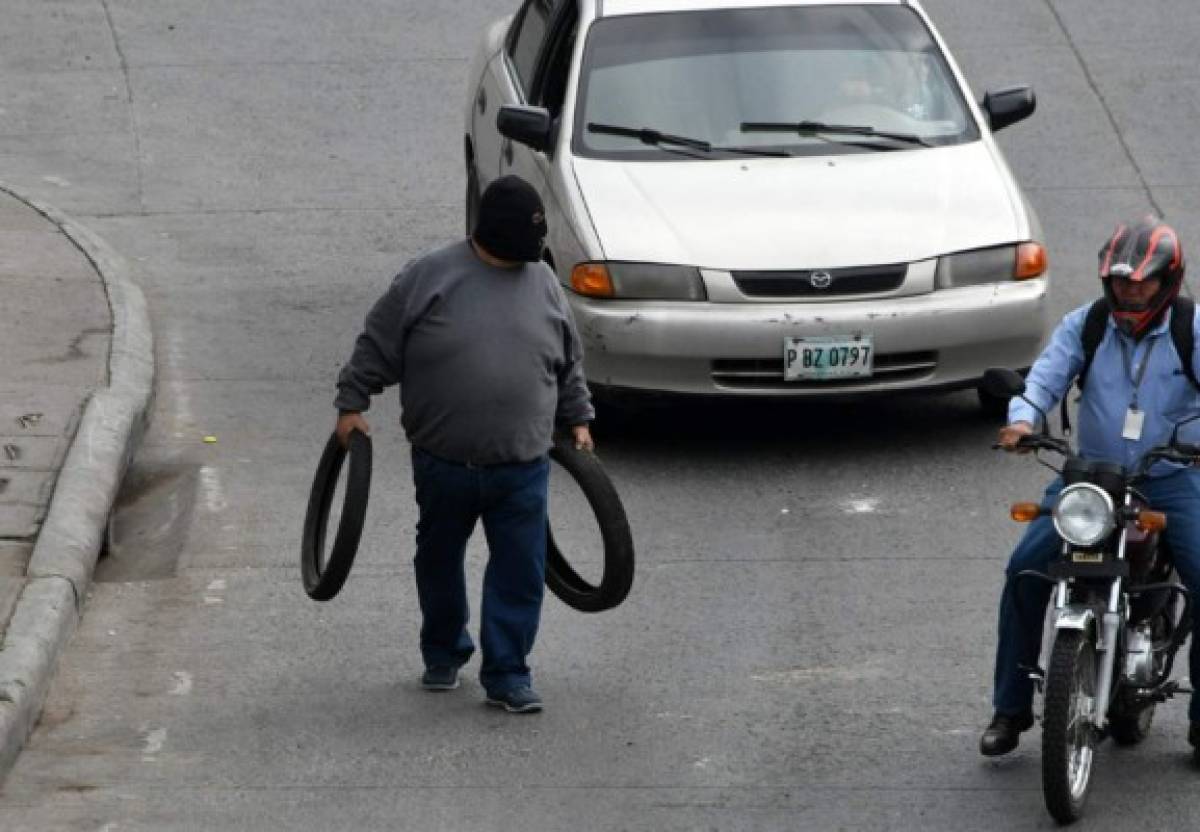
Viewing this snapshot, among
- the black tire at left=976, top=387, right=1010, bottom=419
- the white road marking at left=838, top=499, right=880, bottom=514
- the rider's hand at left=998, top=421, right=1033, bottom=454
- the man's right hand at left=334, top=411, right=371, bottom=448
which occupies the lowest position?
the black tire at left=976, top=387, right=1010, bottom=419

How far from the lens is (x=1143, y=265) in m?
7.50

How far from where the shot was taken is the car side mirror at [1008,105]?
1212 centimetres

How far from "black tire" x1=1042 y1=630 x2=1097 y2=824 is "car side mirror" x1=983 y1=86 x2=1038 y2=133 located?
5.03 m

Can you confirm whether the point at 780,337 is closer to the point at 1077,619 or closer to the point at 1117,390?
the point at 1117,390

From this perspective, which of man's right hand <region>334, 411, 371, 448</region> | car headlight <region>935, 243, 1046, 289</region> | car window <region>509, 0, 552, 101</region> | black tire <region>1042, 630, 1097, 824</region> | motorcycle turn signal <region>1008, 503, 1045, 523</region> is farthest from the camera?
car window <region>509, 0, 552, 101</region>

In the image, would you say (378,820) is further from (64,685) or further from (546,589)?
(546,589)

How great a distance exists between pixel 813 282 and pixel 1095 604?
3661 mm

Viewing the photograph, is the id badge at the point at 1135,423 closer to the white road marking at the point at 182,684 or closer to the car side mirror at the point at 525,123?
the white road marking at the point at 182,684

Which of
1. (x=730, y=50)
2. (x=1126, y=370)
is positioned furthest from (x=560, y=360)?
(x=730, y=50)

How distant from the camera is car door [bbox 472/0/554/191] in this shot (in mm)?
12898

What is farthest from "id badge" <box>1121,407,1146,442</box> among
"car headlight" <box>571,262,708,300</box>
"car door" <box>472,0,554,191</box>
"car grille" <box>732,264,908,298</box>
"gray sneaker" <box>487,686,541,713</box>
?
"car door" <box>472,0,554,191</box>

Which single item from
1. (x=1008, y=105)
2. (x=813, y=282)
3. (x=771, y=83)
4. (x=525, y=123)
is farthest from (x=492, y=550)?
(x=1008, y=105)

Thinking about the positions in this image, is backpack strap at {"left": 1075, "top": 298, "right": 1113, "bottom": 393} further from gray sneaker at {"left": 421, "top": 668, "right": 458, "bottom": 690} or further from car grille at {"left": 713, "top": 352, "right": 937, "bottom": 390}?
car grille at {"left": 713, "top": 352, "right": 937, "bottom": 390}

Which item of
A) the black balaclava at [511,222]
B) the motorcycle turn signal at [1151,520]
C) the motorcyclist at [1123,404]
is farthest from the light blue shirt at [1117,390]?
the black balaclava at [511,222]
